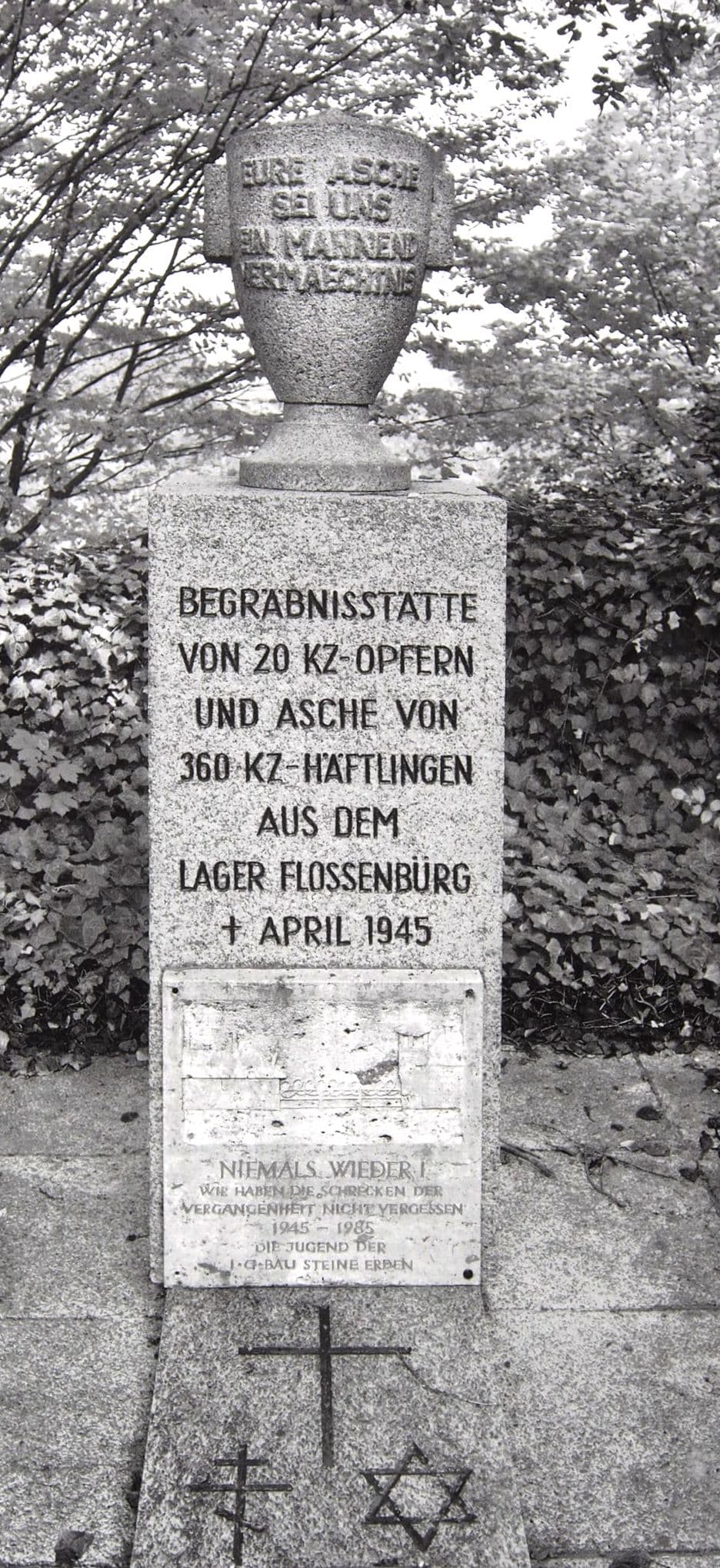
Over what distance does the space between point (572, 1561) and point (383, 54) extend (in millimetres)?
6856

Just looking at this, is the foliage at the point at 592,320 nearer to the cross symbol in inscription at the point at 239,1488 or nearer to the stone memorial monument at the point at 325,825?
the stone memorial monument at the point at 325,825

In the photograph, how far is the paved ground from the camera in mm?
2855

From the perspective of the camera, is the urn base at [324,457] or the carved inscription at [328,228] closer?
the carved inscription at [328,228]

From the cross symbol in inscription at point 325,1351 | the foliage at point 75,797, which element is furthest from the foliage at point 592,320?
the cross symbol in inscription at point 325,1351

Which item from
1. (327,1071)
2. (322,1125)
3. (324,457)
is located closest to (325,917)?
(327,1071)

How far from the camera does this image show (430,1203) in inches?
137

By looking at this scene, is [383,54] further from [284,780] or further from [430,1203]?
[430,1203]

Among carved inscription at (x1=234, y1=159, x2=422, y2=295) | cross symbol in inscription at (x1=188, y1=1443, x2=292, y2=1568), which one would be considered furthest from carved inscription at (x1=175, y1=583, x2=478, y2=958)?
cross symbol in inscription at (x1=188, y1=1443, x2=292, y2=1568)

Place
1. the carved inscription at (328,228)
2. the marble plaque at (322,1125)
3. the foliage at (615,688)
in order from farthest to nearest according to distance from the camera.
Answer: the foliage at (615,688), the marble plaque at (322,1125), the carved inscription at (328,228)

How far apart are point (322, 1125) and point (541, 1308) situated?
0.65 metres

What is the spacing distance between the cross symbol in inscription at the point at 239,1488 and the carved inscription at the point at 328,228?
7.89ft

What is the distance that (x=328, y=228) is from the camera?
332 centimetres

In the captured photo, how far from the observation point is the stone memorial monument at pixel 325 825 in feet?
10.9

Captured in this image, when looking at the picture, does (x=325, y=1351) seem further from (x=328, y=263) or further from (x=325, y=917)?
(x=328, y=263)
